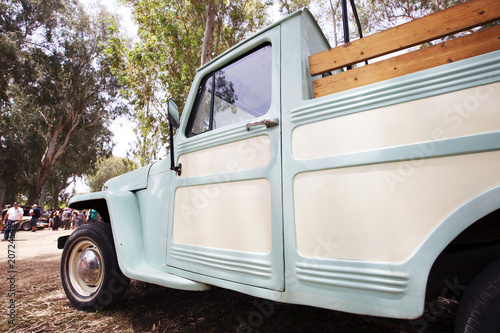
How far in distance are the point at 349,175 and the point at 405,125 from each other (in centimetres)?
35

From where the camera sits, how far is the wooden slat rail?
1.19 m

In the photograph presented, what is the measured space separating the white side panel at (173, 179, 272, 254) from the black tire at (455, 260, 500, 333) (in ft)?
3.07

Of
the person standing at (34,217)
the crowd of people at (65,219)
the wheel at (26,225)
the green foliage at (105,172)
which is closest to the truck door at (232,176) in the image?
the person standing at (34,217)

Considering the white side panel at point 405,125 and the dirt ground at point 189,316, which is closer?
the white side panel at point 405,125

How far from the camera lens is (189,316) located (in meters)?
2.47

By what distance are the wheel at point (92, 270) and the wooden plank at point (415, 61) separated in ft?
7.72

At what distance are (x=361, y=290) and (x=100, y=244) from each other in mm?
2358

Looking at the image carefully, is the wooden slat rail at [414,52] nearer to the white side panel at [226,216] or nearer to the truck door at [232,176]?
the truck door at [232,176]

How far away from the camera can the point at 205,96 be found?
2342 millimetres

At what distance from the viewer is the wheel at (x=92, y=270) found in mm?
2514

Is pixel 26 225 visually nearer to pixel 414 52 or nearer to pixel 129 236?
pixel 129 236

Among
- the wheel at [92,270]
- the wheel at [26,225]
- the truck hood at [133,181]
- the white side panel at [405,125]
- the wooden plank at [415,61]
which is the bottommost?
the wheel at [26,225]

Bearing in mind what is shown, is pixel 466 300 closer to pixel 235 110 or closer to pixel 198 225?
pixel 198 225

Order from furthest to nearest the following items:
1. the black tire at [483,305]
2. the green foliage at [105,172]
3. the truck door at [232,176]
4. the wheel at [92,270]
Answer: the green foliage at [105,172]
the wheel at [92,270]
the truck door at [232,176]
the black tire at [483,305]
